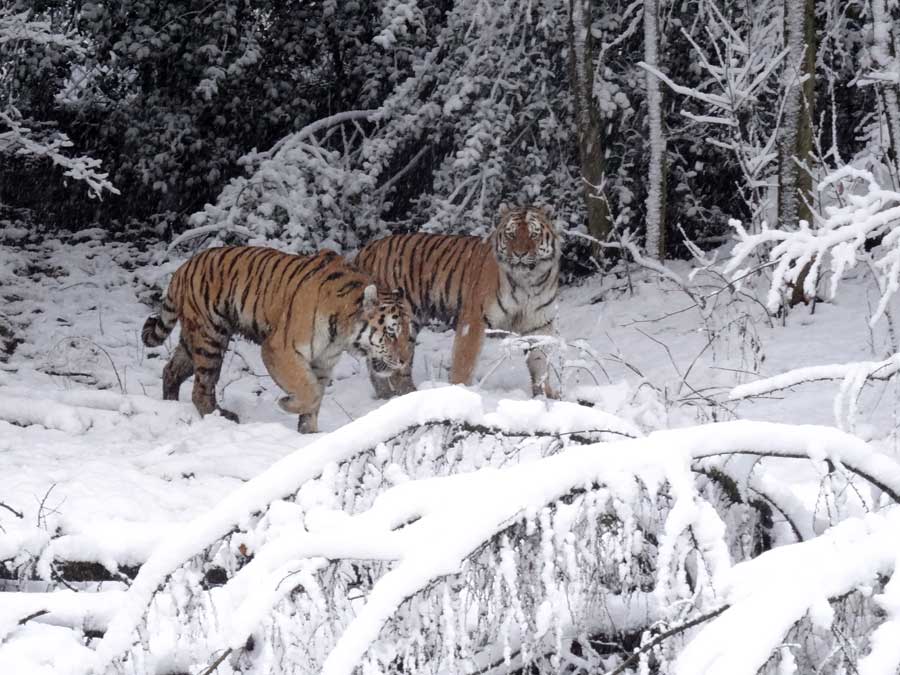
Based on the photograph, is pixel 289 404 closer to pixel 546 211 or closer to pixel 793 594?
pixel 546 211

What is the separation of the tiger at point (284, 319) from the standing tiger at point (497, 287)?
619 millimetres

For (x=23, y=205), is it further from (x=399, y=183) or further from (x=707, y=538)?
(x=707, y=538)

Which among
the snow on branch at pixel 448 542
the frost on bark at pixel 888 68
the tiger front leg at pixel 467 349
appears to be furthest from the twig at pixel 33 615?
the frost on bark at pixel 888 68

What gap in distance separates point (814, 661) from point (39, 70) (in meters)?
10.7

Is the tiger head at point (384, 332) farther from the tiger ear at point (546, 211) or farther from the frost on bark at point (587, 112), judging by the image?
the frost on bark at point (587, 112)

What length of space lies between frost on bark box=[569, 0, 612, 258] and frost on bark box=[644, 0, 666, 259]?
0.37 meters

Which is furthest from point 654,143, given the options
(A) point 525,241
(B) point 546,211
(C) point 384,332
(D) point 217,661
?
(D) point 217,661

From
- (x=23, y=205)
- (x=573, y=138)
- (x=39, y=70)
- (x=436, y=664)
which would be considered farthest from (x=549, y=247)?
(x=23, y=205)

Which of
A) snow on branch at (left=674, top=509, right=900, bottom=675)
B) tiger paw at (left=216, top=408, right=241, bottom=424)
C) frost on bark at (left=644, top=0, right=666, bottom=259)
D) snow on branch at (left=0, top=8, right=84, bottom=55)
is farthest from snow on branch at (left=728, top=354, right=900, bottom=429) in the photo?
frost on bark at (left=644, top=0, right=666, bottom=259)

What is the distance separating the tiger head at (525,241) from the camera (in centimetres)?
718

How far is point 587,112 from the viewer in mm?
9133

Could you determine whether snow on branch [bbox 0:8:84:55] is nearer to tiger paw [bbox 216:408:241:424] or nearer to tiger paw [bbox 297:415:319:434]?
tiger paw [bbox 216:408:241:424]

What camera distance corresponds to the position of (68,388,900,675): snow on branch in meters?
1.94

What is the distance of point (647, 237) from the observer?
9.02 m
